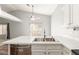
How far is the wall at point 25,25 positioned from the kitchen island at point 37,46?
87mm

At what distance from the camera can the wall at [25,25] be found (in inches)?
64.5

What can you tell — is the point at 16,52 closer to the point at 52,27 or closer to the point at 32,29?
the point at 32,29

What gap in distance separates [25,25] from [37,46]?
14.8 inches

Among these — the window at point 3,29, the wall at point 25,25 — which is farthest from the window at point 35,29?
the window at point 3,29

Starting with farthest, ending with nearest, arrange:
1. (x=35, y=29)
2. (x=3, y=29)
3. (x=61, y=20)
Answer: (x=61, y=20)
(x=35, y=29)
(x=3, y=29)

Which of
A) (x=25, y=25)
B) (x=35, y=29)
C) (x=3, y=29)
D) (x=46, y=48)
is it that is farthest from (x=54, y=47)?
(x=3, y=29)

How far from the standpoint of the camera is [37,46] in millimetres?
1743

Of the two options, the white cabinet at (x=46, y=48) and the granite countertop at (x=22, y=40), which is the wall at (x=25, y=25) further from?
the white cabinet at (x=46, y=48)

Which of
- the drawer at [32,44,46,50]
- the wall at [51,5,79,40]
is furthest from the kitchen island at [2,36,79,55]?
the wall at [51,5,79,40]

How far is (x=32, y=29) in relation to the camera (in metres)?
1.68

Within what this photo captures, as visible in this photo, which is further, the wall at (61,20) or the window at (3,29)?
the wall at (61,20)

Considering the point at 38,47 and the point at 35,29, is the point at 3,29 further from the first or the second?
the point at 38,47

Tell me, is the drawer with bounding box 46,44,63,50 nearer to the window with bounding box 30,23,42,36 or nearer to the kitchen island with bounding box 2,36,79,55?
the kitchen island with bounding box 2,36,79,55
